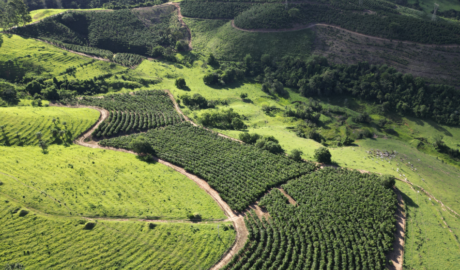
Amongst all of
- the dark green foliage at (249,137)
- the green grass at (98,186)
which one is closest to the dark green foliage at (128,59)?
the green grass at (98,186)

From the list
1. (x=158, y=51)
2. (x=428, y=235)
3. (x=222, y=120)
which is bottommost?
(x=428, y=235)

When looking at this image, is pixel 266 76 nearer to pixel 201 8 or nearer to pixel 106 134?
pixel 201 8

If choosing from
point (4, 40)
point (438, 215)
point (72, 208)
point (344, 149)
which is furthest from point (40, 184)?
point (4, 40)

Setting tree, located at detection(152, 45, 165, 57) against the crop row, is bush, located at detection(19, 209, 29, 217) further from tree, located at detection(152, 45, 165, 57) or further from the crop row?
tree, located at detection(152, 45, 165, 57)

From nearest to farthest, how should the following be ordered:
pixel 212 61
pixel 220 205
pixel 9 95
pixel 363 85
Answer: pixel 220 205 → pixel 9 95 → pixel 363 85 → pixel 212 61

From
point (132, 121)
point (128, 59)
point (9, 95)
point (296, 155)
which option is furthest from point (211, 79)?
point (9, 95)

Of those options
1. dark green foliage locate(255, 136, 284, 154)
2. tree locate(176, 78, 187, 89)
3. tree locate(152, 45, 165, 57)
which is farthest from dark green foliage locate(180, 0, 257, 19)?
dark green foliage locate(255, 136, 284, 154)

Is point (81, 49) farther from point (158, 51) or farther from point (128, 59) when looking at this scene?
point (158, 51)
